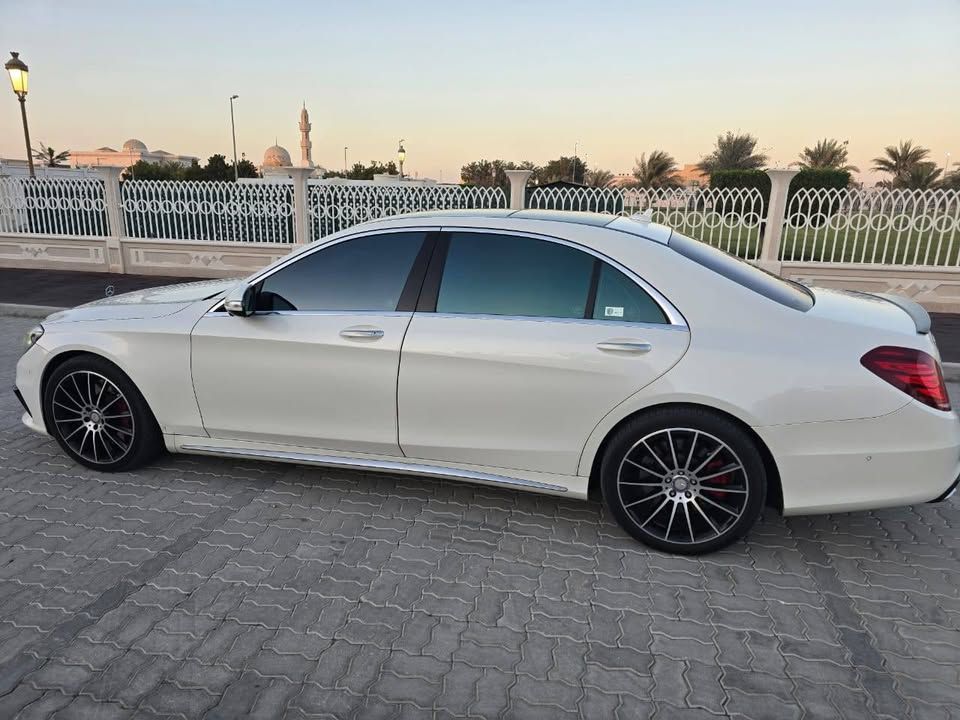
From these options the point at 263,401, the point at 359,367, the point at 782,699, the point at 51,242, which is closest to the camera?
the point at 782,699

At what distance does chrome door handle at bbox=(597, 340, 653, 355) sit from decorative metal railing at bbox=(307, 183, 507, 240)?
8.65m

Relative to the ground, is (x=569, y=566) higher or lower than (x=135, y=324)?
lower

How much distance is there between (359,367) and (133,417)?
148 cm

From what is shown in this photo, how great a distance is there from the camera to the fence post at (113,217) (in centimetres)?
1270

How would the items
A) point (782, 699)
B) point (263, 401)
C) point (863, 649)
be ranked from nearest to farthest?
point (782, 699), point (863, 649), point (263, 401)

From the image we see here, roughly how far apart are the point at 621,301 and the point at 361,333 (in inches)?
50.4

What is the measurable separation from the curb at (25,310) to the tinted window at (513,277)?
8.11 meters

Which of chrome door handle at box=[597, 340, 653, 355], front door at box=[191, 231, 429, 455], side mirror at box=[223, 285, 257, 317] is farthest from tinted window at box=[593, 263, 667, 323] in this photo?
side mirror at box=[223, 285, 257, 317]

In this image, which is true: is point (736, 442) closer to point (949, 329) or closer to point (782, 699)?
point (782, 699)

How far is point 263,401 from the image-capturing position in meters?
3.57

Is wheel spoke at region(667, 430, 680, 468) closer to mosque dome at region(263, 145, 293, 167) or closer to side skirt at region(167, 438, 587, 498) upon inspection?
side skirt at region(167, 438, 587, 498)

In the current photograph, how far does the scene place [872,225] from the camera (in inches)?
385

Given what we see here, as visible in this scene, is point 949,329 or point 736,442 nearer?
point 736,442

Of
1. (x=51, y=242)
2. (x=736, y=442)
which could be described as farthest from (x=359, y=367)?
(x=51, y=242)
